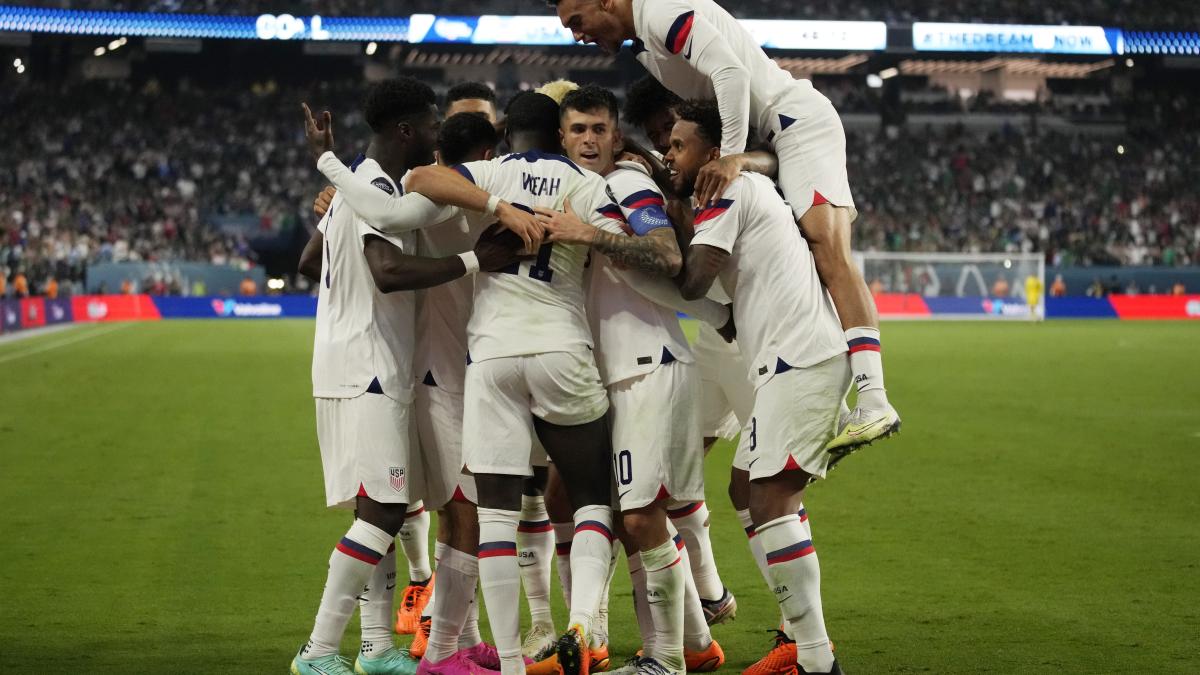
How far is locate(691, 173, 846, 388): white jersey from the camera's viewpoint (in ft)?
16.5

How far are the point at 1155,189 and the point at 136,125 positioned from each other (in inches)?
1516

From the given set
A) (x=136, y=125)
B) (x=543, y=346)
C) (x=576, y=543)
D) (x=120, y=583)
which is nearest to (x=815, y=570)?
(x=576, y=543)

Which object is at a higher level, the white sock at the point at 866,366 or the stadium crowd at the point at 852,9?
the stadium crowd at the point at 852,9

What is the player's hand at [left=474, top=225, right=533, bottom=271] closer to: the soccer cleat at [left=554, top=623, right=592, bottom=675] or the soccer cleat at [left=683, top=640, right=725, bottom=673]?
the soccer cleat at [left=554, top=623, right=592, bottom=675]

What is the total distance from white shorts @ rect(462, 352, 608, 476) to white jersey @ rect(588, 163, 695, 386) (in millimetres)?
210

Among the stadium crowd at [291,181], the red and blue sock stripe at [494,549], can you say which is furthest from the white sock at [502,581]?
the stadium crowd at [291,181]

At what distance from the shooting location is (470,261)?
5.11 m

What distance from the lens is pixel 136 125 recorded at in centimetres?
4806

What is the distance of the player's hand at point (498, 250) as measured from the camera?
509 centimetres

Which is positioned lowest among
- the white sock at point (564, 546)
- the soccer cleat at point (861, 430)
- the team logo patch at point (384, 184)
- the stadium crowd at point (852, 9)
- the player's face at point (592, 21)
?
the white sock at point (564, 546)

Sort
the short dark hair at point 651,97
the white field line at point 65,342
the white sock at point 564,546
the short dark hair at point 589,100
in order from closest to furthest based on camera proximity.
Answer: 1. the short dark hair at point 589,100
2. the white sock at point 564,546
3. the short dark hair at point 651,97
4. the white field line at point 65,342

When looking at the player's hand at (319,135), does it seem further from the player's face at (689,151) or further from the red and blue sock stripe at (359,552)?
the red and blue sock stripe at (359,552)

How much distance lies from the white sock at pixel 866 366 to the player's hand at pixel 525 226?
4.29 feet

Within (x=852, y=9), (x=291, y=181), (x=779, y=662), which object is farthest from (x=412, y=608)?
(x=852, y=9)
